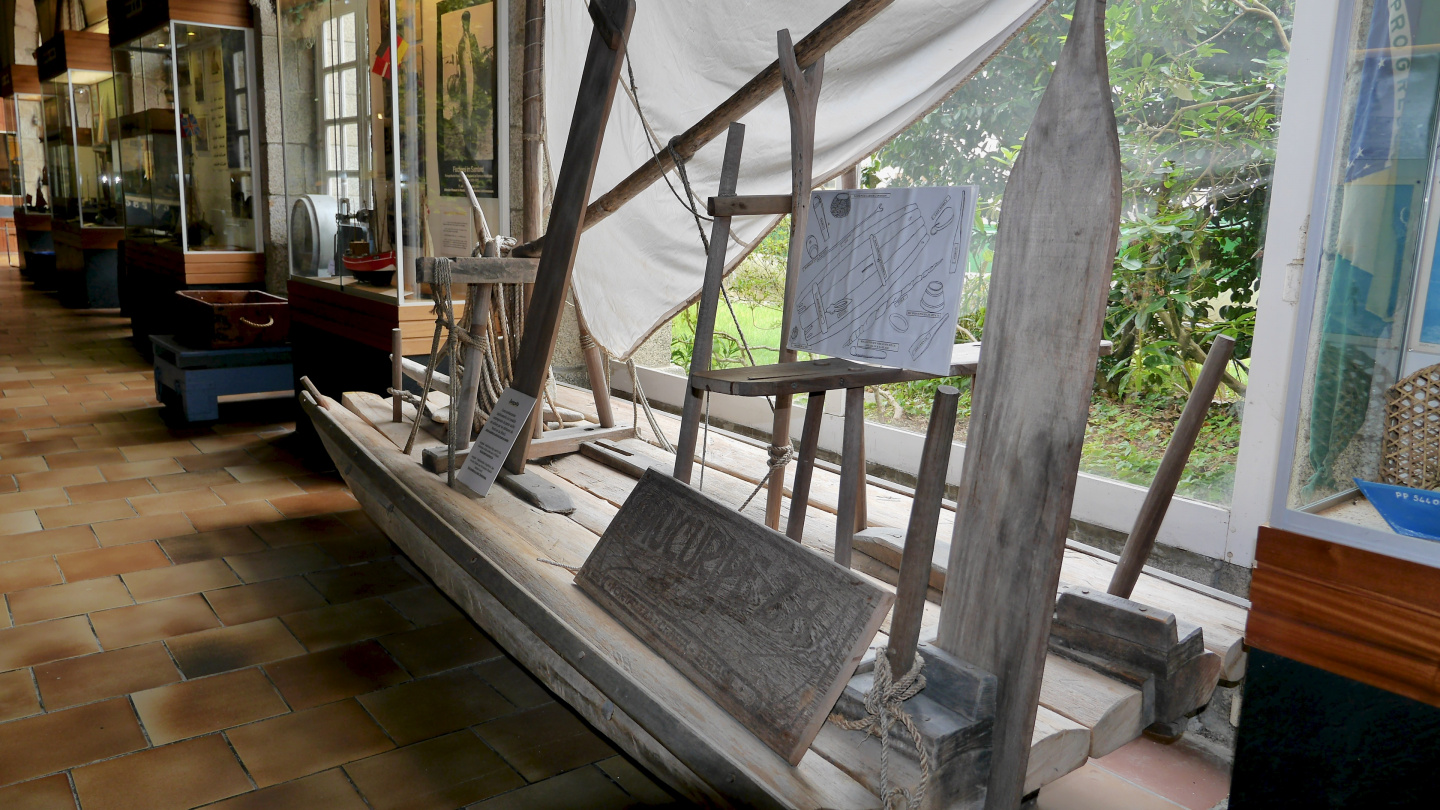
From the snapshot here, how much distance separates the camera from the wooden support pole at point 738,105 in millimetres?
1799

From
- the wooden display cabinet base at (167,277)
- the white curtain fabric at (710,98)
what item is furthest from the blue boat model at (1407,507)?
the wooden display cabinet base at (167,277)

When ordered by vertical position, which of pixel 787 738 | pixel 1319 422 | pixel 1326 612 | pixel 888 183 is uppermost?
pixel 888 183

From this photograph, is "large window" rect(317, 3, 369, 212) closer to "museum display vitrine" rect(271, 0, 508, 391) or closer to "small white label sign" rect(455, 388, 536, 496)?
"museum display vitrine" rect(271, 0, 508, 391)

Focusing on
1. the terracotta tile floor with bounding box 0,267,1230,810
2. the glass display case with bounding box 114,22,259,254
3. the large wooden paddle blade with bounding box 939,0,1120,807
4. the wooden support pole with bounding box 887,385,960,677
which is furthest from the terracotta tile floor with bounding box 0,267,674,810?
the glass display case with bounding box 114,22,259,254

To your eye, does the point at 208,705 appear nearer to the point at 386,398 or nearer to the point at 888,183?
the point at 386,398

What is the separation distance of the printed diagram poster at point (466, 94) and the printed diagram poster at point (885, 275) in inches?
100.0

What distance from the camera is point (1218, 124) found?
2.47 meters

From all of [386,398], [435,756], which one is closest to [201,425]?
[386,398]

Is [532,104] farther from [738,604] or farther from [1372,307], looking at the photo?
[1372,307]

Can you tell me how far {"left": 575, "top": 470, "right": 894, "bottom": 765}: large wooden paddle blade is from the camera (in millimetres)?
1356

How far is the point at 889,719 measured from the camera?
4.36 ft

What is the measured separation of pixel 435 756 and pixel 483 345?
1.10m

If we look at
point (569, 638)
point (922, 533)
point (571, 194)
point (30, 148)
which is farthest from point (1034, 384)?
point (30, 148)

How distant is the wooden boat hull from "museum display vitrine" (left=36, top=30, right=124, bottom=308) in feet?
25.7
